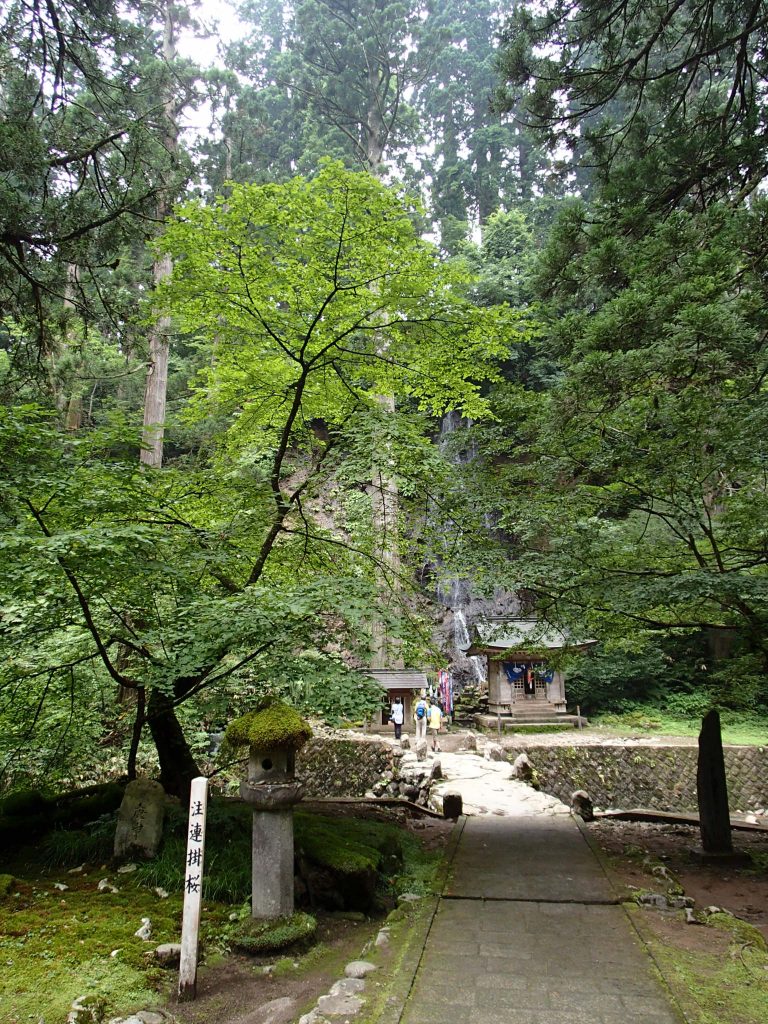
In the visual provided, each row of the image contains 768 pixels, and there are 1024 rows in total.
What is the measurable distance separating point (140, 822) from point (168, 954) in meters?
1.96

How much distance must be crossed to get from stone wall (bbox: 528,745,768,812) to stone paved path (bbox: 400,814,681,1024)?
9.67 meters

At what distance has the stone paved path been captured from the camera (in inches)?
140

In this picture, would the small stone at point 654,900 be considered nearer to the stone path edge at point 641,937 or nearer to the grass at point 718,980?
the stone path edge at point 641,937

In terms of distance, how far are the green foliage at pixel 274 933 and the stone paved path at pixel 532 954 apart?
0.95 m

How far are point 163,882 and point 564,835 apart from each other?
556cm

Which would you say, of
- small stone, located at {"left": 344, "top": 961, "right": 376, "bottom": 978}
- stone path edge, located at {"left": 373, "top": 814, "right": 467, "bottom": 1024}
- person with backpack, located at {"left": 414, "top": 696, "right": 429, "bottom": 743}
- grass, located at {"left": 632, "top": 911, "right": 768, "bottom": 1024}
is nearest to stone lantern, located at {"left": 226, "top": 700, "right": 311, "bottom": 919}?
small stone, located at {"left": 344, "top": 961, "right": 376, "bottom": 978}

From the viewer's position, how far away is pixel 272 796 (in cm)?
482

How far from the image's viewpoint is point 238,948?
4.52m

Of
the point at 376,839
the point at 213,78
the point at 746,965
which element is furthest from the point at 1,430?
the point at 213,78

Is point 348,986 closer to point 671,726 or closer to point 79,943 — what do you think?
point 79,943

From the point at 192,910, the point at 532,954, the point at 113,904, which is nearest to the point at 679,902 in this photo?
A: the point at 532,954

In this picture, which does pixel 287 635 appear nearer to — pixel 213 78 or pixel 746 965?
pixel 746 965

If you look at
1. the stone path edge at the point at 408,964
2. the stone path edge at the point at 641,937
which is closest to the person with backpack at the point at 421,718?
the stone path edge at the point at 641,937

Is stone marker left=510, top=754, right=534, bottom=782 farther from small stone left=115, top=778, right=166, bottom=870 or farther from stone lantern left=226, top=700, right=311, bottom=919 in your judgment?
stone lantern left=226, top=700, right=311, bottom=919
